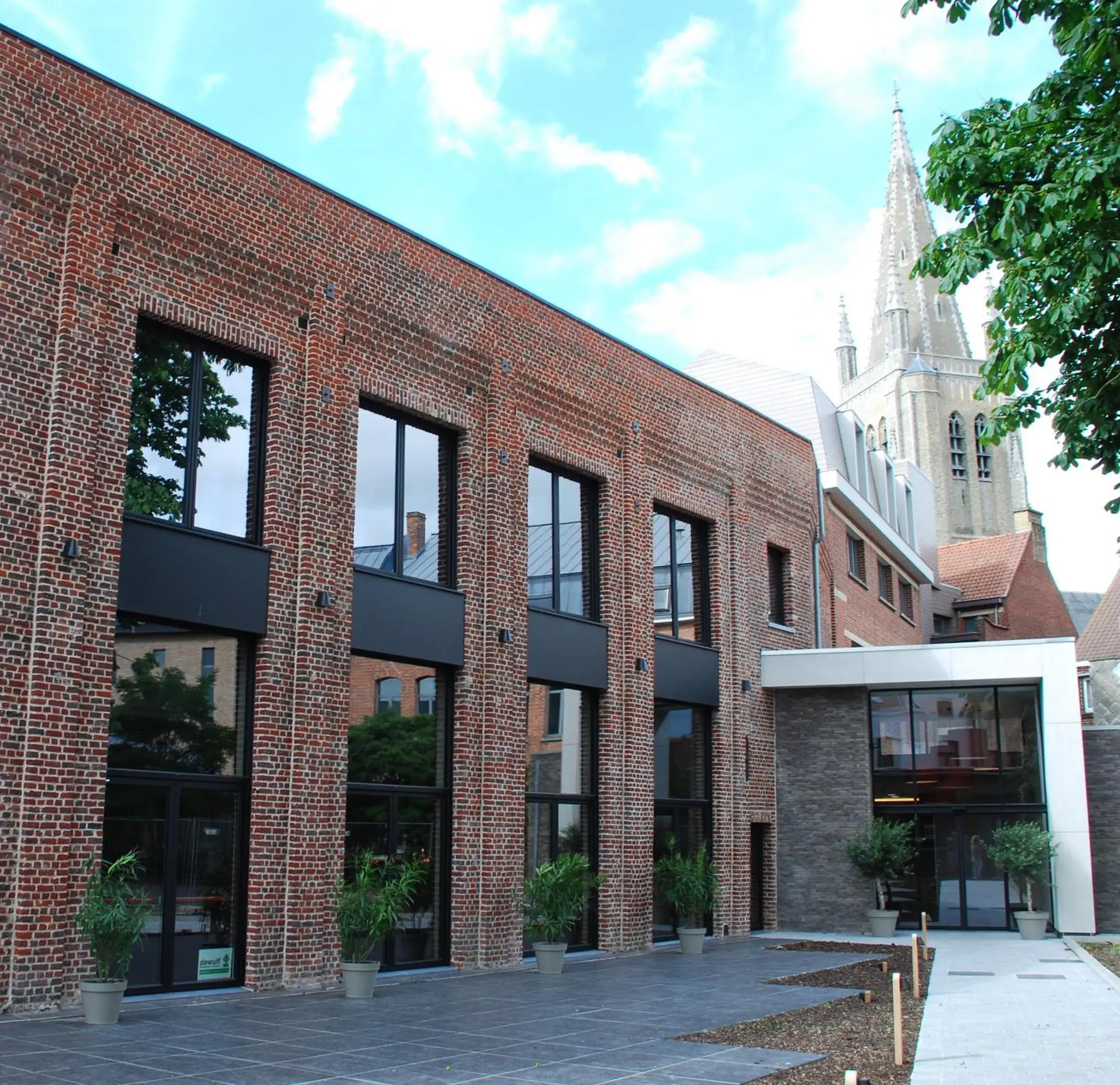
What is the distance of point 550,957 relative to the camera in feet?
51.6

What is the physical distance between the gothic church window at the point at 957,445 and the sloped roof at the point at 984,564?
38643 mm

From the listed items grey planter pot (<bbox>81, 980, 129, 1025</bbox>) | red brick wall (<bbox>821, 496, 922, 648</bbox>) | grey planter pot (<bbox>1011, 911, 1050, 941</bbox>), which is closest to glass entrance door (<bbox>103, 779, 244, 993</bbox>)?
grey planter pot (<bbox>81, 980, 129, 1025</bbox>)

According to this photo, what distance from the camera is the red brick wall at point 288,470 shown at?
11.6m

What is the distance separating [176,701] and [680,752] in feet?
33.7

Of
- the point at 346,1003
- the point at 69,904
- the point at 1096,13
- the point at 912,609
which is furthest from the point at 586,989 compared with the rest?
the point at 912,609

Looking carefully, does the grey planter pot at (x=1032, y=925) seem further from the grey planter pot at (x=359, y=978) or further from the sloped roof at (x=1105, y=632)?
the sloped roof at (x=1105, y=632)

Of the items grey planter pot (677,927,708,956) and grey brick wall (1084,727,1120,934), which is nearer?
grey planter pot (677,927,708,956)

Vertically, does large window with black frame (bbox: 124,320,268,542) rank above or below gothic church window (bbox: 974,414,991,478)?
below

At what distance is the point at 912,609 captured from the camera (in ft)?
117

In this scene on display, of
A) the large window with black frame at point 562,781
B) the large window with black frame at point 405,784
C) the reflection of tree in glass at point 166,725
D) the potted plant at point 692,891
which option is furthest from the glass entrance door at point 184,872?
the potted plant at point 692,891

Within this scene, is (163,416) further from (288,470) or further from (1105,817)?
(1105,817)

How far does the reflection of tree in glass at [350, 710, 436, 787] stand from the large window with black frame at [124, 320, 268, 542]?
2.78 meters

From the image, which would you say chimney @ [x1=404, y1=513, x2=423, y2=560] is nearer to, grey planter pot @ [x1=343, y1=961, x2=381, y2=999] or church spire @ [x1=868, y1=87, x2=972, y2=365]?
grey planter pot @ [x1=343, y1=961, x2=381, y2=999]

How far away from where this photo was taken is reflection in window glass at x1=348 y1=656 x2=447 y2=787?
15.0 m
